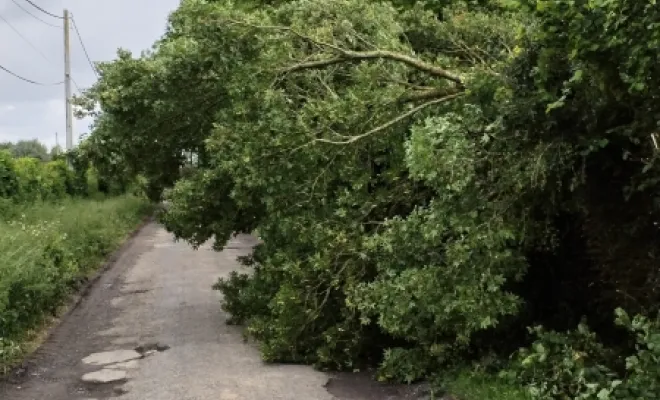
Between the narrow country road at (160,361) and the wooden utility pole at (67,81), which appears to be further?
the wooden utility pole at (67,81)

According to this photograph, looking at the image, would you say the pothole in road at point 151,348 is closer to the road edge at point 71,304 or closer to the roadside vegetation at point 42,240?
the road edge at point 71,304

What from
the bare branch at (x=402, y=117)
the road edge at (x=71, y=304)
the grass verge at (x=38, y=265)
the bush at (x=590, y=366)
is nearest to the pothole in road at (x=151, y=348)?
the road edge at (x=71, y=304)

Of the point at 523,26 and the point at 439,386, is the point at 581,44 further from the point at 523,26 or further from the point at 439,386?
the point at 439,386

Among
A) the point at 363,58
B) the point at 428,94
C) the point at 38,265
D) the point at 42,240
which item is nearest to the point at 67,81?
the point at 42,240

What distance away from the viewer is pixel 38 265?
11.2 m

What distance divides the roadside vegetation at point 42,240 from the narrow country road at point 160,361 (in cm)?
40

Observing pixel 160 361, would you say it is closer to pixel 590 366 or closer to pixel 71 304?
pixel 71 304

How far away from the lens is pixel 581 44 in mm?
5238

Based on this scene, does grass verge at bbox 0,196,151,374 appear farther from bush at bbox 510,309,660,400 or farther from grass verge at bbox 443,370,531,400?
bush at bbox 510,309,660,400

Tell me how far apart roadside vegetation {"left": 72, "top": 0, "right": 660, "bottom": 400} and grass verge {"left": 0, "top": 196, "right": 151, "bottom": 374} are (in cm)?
200

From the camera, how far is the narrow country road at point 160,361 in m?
7.92

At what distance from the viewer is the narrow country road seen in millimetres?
7918

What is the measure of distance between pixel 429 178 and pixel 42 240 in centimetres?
828

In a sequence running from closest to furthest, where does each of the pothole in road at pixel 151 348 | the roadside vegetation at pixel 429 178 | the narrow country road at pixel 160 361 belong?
1. the roadside vegetation at pixel 429 178
2. the narrow country road at pixel 160 361
3. the pothole in road at pixel 151 348
